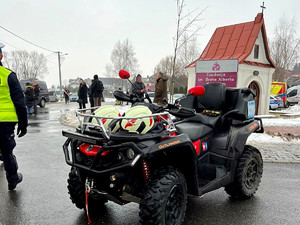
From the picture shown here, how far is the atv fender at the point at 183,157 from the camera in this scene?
2527mm

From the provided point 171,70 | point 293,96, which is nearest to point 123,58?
point 171,70

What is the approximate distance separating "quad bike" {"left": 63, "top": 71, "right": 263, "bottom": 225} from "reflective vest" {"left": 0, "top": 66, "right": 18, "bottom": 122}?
131cm

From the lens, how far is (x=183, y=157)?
2.82 metres

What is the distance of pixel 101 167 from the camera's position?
240 cm

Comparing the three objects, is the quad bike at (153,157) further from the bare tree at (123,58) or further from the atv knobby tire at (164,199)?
the bare tree at (123,58)

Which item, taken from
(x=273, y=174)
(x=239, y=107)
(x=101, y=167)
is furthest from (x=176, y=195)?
(x=273, y=174)

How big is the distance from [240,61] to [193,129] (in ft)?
36.9

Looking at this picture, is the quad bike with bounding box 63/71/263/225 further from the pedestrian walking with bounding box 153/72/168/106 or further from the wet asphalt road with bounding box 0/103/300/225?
the pedestrian walking with bounding box 153/72/168/106

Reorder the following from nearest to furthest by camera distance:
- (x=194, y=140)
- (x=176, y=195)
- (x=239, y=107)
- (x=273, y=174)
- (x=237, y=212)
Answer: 1. (x=176, y=195)
2. (x=194, y=140)
3. (x=237, y=212)
4. (x=239, y=107)
5. (x=273, y=174)

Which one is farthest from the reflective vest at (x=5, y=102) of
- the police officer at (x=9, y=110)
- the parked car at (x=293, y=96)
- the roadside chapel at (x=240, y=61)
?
the parked car at (x=293, y=96)

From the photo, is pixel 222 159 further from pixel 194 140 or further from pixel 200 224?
pixel 200 224

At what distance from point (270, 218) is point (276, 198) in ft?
2.30

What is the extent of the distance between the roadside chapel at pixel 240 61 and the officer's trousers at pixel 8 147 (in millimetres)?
10685

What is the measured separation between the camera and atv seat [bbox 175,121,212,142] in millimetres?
2971
